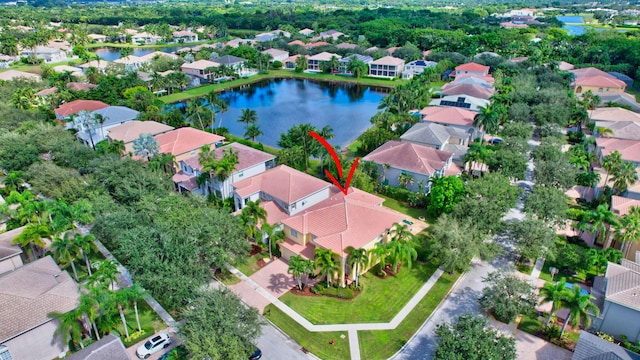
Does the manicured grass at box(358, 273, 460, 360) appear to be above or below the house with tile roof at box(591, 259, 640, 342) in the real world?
below

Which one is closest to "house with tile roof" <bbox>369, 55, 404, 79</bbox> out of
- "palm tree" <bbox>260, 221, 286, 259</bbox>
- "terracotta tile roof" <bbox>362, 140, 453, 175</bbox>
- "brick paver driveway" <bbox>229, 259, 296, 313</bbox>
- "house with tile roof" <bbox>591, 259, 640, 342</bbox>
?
"terracotta tile roof" <bbox>362, 140, 453, 175</bbox>

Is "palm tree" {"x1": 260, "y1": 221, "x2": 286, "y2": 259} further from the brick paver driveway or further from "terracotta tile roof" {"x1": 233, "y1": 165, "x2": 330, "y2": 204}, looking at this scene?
"terracotta tile roof" {"x1": 233, "y1": 165, "x2": 330, "y2": 204}

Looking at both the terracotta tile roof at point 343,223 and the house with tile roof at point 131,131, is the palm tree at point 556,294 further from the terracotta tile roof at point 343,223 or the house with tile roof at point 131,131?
the house with tile roof at point 131,131

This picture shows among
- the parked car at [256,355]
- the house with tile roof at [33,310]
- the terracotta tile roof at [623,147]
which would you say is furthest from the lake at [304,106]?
the parked car at [256,355]

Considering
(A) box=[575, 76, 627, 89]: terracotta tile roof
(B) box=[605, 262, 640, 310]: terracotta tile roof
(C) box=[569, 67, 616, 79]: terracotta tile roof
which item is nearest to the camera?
(B) box=[605, 262, 640, 310]: terracotta tile roof

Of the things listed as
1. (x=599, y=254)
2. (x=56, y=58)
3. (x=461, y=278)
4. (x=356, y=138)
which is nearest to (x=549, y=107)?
(x=356, y=138)

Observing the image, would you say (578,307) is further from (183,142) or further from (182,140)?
(182,140)

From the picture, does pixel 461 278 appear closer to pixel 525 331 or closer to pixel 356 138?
pixel 525 331

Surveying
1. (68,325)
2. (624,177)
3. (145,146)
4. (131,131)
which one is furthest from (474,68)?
(68,325)
